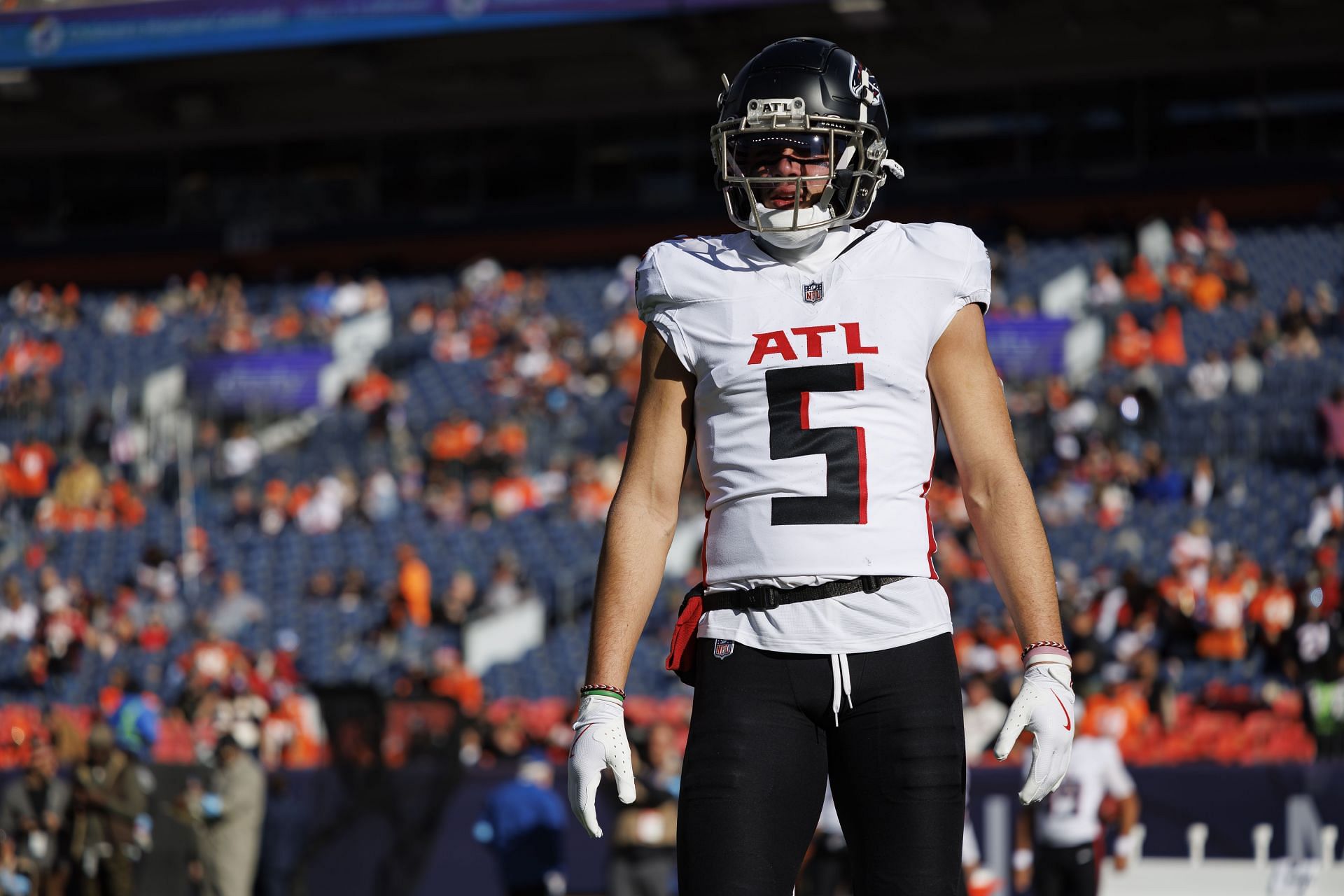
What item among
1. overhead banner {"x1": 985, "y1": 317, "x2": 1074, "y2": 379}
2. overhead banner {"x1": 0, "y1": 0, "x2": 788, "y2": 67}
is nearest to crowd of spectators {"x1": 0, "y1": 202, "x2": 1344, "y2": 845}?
overhead banner {"x1": 985, "y1": 317, "x2": 1074, "y2": 379}

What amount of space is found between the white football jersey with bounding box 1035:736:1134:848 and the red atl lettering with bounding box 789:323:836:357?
5765 mm

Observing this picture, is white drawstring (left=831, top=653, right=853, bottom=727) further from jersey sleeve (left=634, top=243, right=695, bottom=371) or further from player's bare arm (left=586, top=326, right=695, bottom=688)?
jersey sleeve (left=634, top=243, right=695, bottom=371)

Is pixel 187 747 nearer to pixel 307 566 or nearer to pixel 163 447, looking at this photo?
pixel 307 566

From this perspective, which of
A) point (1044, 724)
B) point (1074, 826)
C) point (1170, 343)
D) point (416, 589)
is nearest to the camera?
point (1044, 724)

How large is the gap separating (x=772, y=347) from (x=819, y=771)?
2.20 feet

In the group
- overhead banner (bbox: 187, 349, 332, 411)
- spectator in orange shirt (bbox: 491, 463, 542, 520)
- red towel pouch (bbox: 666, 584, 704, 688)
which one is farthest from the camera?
overhead banner (bbox: 187, 349, 332, 411)

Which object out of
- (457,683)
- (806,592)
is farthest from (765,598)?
(457,683)

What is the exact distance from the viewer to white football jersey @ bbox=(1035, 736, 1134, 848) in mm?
8156

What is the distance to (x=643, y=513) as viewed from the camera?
9.63ft

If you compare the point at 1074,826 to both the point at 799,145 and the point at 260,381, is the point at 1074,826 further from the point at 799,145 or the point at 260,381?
the point at 260,381

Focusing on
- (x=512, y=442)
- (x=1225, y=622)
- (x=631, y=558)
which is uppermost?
(x=512, y=442)

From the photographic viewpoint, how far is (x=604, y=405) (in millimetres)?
17219

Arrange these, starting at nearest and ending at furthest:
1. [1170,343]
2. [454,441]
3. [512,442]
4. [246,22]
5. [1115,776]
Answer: [1115,776]
[1170,343]
[512,442]
[454,441]
[246,22]

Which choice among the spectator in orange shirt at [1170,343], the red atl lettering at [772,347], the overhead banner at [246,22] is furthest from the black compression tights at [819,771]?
the overhead banner at [246,22]
